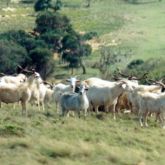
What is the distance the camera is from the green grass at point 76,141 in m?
14.1

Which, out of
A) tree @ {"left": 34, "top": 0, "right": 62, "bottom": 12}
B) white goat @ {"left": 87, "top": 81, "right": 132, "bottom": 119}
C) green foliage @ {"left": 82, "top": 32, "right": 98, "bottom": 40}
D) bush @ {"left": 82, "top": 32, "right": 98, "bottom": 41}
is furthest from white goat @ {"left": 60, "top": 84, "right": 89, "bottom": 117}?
tree @ {"left": 34, "top": 0, "right": 62, "bottom": 12}

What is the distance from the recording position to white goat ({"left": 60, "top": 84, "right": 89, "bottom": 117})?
20938 mm

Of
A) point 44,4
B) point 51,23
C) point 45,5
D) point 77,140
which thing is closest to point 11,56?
point 51,23

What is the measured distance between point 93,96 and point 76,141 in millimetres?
7526

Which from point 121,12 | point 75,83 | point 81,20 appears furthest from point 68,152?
point 121,12

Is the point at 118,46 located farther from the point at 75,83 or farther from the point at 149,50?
the point at 75,83

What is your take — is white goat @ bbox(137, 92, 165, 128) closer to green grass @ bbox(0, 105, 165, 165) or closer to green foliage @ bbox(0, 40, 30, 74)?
green grass @ bbox(0, 105, 165, 165)

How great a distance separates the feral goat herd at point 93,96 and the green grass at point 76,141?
0.87 meters

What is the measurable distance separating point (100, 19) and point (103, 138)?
76112 mm

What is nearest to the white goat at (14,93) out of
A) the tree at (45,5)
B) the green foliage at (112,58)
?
the green foliage at (112,58)

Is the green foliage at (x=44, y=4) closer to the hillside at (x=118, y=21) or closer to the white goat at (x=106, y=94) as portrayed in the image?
the hillside at (x=118, y=21)

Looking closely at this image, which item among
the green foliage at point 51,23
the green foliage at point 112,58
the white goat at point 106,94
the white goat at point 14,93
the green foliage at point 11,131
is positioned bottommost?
the green foliage at point 112,58

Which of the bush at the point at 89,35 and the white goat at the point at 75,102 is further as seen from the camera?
the bush at the point at 89,35

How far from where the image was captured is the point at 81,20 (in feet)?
297
